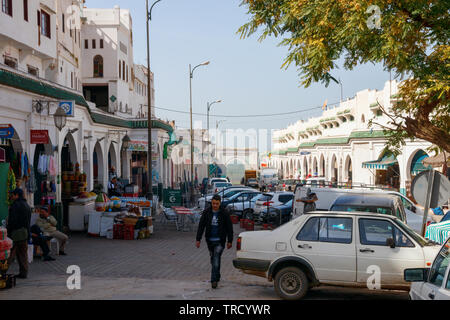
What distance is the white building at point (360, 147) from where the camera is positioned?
39.5m

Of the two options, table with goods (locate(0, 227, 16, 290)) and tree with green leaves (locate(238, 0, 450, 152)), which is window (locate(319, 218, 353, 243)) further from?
table with goods (locate(0, 227, 16, 290))

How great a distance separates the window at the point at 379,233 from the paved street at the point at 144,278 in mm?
1279

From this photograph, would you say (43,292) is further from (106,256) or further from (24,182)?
(24,182)

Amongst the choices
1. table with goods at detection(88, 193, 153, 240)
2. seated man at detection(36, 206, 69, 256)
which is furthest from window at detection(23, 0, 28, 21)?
seated man at detection(36, 206, 69, 256)

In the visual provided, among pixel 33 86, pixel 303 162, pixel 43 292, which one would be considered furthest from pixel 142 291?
pixel 303 162

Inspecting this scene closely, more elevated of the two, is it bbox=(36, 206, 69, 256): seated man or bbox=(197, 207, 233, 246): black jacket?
bbox=(197, 207, 233, 246): black jacket

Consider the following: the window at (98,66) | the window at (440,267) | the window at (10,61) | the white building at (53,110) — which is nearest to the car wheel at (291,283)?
the window at (440,267)

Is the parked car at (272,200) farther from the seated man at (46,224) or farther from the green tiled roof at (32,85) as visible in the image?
the seated man at (46,224)

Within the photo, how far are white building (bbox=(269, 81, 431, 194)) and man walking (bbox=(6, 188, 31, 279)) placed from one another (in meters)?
22.1

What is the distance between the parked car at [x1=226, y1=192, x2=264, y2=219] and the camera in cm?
2541

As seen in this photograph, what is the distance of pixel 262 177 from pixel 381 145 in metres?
22.1

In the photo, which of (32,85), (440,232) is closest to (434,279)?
(440,232)

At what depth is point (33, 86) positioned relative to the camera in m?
16.6
